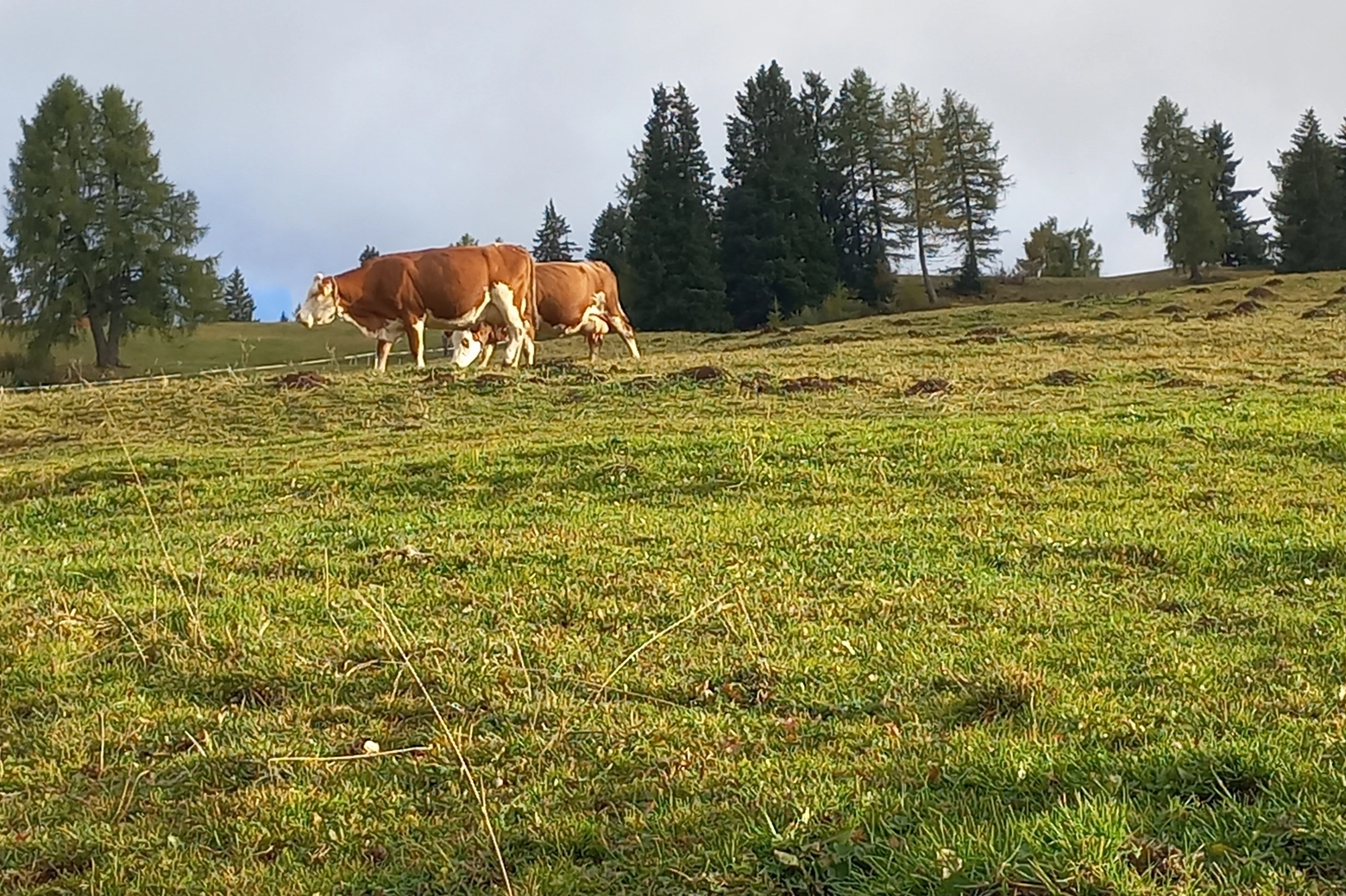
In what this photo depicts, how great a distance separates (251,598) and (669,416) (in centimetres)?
848

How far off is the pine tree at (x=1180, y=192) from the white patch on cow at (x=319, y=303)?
56.5m

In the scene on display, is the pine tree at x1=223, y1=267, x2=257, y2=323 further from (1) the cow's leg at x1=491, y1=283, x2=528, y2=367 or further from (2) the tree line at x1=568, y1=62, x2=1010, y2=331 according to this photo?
(1) the cow's leg at x1=491, y1=283, x2=528, y2=367

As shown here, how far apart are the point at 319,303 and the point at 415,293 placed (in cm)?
163

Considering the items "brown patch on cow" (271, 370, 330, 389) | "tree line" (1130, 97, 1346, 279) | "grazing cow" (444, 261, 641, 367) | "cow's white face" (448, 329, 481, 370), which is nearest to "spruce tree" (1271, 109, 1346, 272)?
"tree line" (1130, 97, 1346, 279)

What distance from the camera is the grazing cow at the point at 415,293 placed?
66.5 feet

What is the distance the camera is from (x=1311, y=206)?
62.9 metres

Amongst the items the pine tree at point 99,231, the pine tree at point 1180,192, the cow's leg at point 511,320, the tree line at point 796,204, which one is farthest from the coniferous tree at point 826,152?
the cow's leg at point 511,320

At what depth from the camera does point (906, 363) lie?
2041 centimetres

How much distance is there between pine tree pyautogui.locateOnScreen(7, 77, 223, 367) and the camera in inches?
1858

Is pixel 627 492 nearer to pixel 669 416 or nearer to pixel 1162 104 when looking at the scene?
pixel 669 416

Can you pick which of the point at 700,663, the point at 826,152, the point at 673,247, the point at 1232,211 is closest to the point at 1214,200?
the point at 1232,211

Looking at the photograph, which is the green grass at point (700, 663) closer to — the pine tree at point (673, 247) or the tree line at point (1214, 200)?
the pine tree at point (673, 247)

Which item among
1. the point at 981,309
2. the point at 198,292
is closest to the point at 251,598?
the point at 981,309

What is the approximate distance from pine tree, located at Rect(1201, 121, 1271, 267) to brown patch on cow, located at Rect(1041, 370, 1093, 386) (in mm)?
58899
